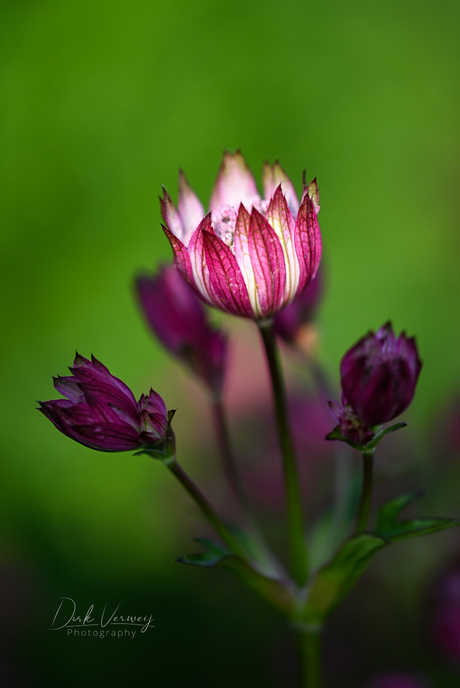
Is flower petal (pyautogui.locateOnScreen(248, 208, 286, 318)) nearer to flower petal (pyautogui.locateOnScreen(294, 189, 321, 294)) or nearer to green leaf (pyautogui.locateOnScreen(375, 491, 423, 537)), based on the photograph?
flower petal (pyautogui.locateOnScreen(294, 189, 321, 294))

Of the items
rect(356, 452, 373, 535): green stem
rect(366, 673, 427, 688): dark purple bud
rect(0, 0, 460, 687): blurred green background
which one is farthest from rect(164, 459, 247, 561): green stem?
rect(0, 0, 460, 687): blurred green background

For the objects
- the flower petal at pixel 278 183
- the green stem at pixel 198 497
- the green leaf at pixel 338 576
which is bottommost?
the green leaf at pixel 338 576

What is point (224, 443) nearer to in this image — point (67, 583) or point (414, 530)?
point (414, 530)

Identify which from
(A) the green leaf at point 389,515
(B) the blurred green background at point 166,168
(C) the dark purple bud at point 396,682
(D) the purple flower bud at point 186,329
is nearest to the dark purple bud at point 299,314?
(D) the purple flower bud at point 186,329

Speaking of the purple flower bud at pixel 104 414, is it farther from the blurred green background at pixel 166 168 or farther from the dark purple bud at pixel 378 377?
the blurred green background at pixel 166 168

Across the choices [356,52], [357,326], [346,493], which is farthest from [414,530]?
[356,52]

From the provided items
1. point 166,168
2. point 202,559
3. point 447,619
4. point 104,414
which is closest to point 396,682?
point 447,619
